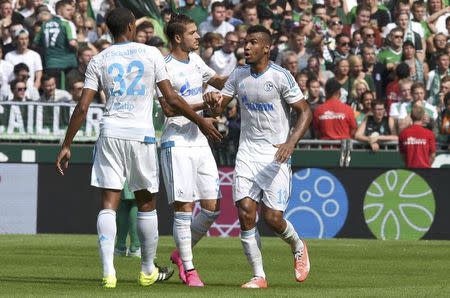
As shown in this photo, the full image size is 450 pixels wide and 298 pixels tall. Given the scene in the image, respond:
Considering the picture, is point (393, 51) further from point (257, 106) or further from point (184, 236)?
point (184, 236)

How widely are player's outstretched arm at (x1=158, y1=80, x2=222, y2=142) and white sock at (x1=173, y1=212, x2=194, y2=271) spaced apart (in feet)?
3.18

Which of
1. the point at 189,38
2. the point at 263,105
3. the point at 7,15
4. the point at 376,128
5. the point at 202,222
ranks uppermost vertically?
the point at 7,15

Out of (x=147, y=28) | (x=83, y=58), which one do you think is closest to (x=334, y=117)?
(x=147, y=28)

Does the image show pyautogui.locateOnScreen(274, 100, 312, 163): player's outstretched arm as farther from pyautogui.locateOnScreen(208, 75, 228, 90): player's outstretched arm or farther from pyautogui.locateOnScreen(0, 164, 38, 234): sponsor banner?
pyautogui.locateOnScreen(0, 164, 38, 234): sponsor banner

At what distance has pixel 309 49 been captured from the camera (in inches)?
989

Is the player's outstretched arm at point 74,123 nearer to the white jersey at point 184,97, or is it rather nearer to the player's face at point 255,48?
the white jersey at point 184,97

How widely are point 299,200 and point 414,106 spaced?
2.33m

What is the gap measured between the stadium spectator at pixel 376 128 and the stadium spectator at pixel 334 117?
24cm

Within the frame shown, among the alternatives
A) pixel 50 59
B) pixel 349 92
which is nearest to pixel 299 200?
pixel 349 92

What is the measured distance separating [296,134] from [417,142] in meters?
9.25

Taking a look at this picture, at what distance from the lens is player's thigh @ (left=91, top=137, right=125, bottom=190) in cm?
1227

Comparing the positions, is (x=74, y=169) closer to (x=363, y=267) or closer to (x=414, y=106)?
(x=414, y=106)

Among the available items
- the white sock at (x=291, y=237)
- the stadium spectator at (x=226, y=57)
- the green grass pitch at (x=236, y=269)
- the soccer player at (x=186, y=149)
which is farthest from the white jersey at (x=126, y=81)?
the stadium spectator at (x=226, y=57)

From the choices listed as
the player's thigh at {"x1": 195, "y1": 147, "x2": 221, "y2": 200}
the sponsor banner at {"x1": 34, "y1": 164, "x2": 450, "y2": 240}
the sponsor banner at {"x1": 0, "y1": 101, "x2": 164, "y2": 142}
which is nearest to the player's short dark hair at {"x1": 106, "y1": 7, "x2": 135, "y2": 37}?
the player's thigh at {"x1": 195, "y1": 147, "x2": 221, "y2": 200}
